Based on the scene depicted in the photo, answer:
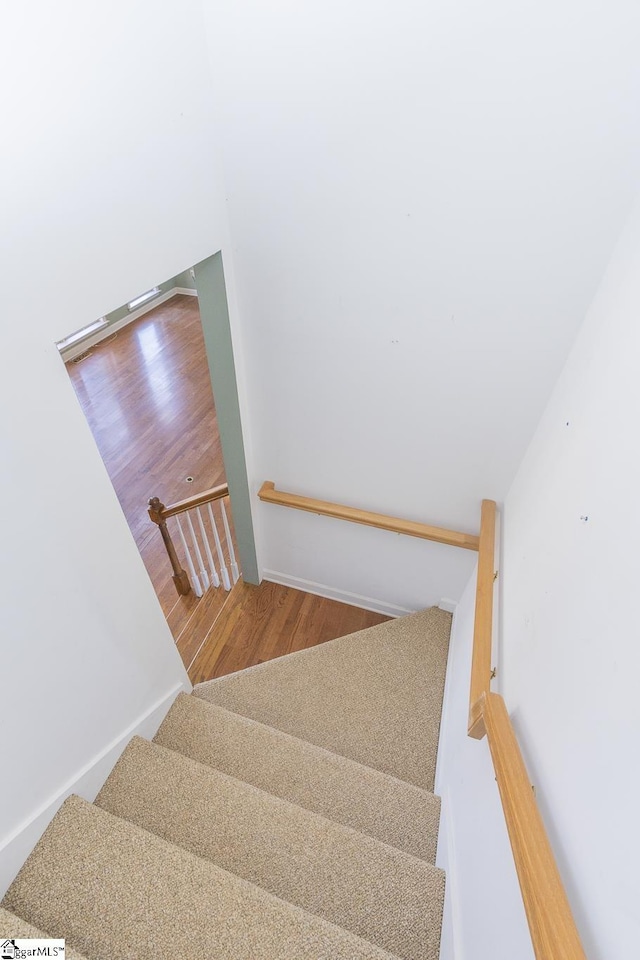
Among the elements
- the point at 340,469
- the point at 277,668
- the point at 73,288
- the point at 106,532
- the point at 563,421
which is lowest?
the point at 277,668

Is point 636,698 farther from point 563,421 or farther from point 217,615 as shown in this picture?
point 217,615

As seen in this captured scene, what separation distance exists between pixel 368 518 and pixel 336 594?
869mm

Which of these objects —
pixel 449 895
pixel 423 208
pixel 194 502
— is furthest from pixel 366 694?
pixel 423 208

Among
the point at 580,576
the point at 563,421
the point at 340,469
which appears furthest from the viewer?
the point at 340,469

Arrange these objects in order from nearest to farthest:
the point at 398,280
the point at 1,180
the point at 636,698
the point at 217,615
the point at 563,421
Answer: the point at 636,698 < the point at 1,180 < the point at 563,421 < the point at 398,280 < the point at 217,615

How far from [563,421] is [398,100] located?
1.09m

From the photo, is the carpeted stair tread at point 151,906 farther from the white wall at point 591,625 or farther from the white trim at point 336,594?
the white trim at point 336,594

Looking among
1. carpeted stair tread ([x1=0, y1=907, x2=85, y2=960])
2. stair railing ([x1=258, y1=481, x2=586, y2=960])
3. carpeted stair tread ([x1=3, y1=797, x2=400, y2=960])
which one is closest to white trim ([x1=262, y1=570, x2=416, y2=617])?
stair railing ([x1=258, y1=481, x2=586, y2=960])

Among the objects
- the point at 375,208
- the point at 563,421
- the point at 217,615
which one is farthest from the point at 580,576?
the point at 217,615

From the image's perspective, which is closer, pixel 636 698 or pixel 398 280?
pixel 636 698

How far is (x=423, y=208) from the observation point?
150 centimetres

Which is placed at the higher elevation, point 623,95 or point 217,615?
point 623,95

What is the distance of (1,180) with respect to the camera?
89 centimetres

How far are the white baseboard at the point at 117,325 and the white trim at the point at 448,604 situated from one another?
496cm
